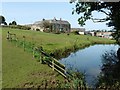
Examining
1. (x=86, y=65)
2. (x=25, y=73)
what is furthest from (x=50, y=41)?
(x=25, y=73)

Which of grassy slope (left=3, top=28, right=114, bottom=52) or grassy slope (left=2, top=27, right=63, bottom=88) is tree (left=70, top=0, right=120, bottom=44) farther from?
grassy slope (left=3, top=28, right=114, bottom=52)

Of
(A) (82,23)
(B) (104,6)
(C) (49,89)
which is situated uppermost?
(B) (104,6)

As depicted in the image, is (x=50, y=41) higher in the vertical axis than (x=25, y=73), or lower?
higher

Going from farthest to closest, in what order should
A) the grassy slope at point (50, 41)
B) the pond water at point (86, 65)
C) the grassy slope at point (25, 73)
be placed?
1. the grassy slope at point (50, 41)
2. the pond water at point (86, 65)
3. the grassy slope at point (25, 73)

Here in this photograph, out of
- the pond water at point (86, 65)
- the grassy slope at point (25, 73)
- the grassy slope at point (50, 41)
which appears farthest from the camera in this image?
the grassy slope at point (50, 41)

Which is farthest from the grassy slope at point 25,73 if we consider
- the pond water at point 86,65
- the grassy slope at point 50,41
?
the grassy slope at point 50,41

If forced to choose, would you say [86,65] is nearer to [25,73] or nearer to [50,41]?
[25,73]

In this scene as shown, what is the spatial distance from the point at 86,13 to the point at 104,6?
2050 millimetres

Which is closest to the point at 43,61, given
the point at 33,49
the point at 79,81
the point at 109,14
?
the point at 33,49

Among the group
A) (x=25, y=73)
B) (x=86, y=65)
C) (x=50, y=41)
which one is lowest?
(x=86, y=65)

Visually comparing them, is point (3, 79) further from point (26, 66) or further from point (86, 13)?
point (86, 13)

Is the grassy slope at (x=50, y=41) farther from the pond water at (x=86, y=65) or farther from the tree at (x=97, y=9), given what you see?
the tree at (x=97, y=9)

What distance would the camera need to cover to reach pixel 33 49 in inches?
1188

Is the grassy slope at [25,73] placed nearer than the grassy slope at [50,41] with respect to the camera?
Yes
